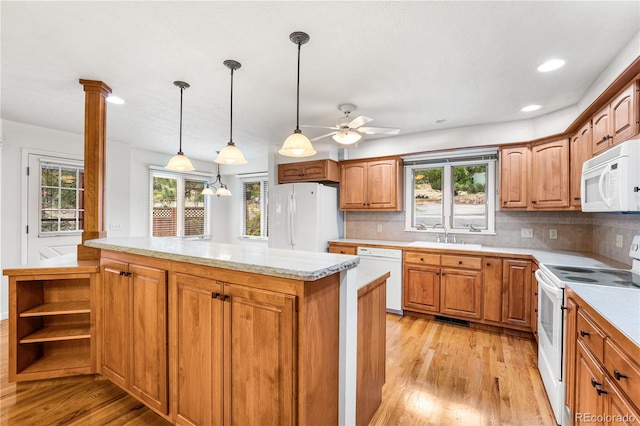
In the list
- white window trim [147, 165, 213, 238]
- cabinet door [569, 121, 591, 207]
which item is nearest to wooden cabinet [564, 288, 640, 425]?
cabinet door [569, 121, 591, 207]

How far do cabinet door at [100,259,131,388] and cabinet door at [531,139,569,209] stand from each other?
12.9 feet

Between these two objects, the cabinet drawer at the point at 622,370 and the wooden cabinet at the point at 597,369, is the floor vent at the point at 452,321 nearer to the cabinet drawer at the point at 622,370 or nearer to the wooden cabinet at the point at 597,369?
the wooden cabinet at the point at 597,369

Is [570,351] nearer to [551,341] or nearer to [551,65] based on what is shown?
[551,341]

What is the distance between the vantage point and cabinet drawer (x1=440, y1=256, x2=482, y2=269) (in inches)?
132

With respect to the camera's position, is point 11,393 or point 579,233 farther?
point 579,233

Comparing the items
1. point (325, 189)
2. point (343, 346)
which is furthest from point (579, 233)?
point (343, 346)

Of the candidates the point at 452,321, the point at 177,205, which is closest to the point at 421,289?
the point at 452,321

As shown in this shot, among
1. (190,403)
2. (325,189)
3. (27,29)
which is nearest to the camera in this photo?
(190,403)

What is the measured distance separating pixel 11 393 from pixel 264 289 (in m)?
2.33

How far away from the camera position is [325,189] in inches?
170

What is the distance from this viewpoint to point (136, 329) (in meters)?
1.90

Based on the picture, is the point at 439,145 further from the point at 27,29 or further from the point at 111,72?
the point at 27,29

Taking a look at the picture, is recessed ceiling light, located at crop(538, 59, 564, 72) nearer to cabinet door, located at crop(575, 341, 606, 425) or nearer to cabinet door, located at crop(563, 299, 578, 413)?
cabinet door, located at crop(563, 299, 578, 413)

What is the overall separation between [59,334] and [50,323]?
0.28 m
